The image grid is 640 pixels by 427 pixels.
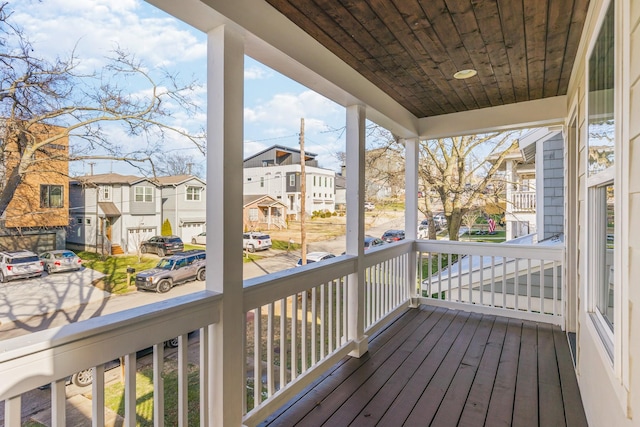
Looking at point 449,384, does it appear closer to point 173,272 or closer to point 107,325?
point 173,272

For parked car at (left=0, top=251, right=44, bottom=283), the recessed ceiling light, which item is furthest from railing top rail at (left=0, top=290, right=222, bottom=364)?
the recessed ceiling light

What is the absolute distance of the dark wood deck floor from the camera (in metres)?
2.14

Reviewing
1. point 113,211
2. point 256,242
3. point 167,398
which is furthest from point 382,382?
point 113,211

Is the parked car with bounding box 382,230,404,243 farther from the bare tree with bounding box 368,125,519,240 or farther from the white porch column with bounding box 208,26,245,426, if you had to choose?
the white porch column with bounding box 208,26,245,426

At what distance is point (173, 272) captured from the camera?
5.37 feet

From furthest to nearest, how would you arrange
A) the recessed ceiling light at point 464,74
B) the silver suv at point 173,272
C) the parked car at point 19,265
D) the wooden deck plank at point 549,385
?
the recessed ceiling light at point 464,74
the wooden deck plank at point 549,385
the silver suv at point 173,272
the parked car at point 19,265

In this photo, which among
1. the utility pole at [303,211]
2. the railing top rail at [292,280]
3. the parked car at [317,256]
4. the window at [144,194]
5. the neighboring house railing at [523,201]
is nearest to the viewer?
the window at [144,194]

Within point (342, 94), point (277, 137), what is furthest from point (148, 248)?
point (342, 94)

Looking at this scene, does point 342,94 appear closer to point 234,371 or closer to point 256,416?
point 234,371

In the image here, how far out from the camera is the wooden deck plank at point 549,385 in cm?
215

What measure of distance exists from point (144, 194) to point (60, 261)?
0.37m

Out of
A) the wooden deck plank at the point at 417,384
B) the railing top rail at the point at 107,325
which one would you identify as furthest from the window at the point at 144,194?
the wooden deck plank at the point at 417,384

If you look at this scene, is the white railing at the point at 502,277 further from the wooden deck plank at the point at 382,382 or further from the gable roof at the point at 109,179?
the gable roof at the point at 109,179

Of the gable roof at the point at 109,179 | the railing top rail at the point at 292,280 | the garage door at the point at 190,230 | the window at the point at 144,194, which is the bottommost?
the railing top rail at the point at 292,280
